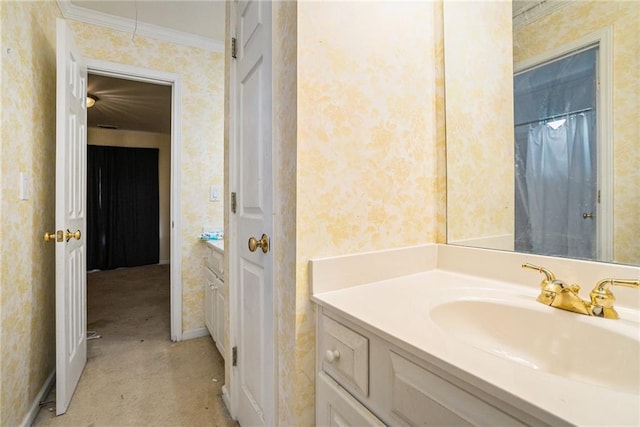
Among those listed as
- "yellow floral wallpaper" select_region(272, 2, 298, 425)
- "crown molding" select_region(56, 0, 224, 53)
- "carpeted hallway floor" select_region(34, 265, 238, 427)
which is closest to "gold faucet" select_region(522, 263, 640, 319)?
"yellow floral wallpaper" select_region(272, 2, 298, 425)

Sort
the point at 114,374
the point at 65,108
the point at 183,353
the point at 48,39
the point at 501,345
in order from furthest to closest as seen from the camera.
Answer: the point at 183,353 → the point at 114,374 → the point at 48,39 → the point at 65,108 → the point at 501,345

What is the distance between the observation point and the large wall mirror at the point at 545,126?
787 millimetres

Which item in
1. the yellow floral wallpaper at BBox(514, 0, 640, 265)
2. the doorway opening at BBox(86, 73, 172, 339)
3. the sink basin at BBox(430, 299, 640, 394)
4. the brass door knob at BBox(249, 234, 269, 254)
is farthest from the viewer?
the doorway opening at BBox(86, 73, 172, 339)

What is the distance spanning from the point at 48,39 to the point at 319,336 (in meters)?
2.28

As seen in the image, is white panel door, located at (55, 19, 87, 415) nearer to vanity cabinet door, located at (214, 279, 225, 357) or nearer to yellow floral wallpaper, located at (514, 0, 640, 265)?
vanity cabinet door, located at (214, 279, 225, 357)

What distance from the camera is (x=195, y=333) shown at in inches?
95.3

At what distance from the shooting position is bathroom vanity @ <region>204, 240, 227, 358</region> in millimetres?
1922

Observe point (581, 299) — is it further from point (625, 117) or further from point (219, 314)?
point (219, 314)

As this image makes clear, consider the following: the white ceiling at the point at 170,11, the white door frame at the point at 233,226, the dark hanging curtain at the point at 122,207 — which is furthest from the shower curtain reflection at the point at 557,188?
the dark hanging curtain at the point at 122,207

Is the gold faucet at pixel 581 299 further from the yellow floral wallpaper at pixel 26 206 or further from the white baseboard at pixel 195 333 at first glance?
the white baseboard at pixel 195 333

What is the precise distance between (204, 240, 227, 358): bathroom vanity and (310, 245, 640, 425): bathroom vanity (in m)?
1.16

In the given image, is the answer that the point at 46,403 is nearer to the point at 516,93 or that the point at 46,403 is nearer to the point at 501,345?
the point at 501,345

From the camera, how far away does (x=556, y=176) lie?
2.99ft

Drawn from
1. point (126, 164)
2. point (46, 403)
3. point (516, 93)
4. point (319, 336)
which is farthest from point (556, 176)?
point (126, 164)
